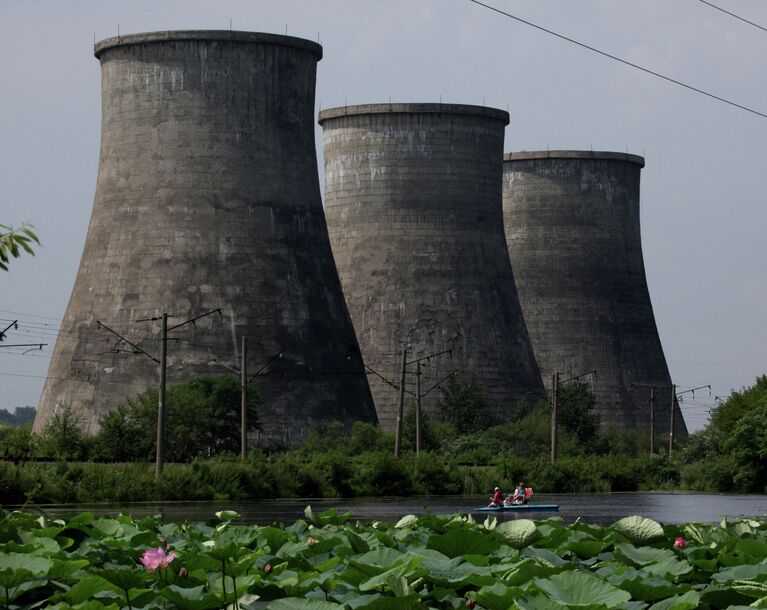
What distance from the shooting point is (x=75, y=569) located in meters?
7.16

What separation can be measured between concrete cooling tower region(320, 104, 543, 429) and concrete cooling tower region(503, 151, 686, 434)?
6327 mm

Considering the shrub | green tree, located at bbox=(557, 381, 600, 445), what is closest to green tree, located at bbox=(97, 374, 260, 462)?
the shrub

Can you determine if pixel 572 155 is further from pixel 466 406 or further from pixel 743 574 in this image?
pixel 743 574

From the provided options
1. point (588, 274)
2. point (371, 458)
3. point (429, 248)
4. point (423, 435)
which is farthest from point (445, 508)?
point (588, 274)

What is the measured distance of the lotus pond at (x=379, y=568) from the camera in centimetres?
616

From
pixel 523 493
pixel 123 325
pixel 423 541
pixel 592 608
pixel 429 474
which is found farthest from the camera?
pixel 123 325

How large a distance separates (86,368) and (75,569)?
137 feet

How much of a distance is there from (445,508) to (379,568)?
2321 cm

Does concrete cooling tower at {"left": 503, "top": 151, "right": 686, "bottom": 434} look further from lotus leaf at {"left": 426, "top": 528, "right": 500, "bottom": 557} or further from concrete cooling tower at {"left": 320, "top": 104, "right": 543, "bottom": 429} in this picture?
lotus leaf at {"left": 426, "top": 528, "right": 500, "bottom": 557}

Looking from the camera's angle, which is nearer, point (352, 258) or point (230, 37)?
point (230, 37)

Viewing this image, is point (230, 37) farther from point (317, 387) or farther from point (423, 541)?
point (423, 541)

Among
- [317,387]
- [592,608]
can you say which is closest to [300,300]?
[317,387]

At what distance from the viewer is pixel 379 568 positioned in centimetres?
683

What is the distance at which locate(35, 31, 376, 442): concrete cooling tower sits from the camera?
47438 mm
